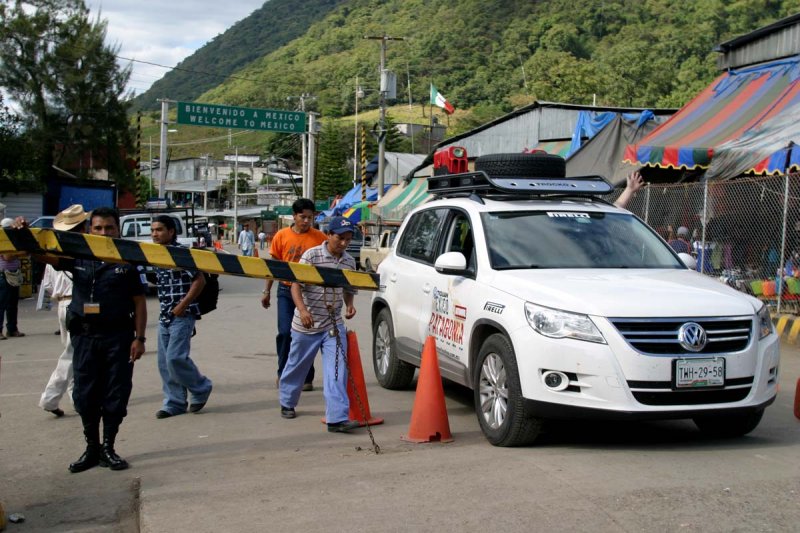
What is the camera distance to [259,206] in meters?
106

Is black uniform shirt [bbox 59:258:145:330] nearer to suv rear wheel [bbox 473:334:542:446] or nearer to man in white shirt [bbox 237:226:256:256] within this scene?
suv rear wheel [bbox 473:334:542:446]

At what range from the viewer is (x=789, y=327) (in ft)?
43.0

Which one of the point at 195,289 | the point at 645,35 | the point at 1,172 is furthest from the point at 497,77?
the point at 195,289

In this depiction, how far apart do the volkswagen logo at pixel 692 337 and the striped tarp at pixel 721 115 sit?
11.4 metres

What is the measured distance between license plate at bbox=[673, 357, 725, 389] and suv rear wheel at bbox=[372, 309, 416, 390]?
3.62 meters

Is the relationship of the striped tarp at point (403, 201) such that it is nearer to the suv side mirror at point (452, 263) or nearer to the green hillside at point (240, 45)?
the suv side mirror at point (452, 263)

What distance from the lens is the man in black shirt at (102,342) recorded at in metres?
6.57

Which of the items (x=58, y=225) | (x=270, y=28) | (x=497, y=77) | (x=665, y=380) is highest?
(x=270, y=28)

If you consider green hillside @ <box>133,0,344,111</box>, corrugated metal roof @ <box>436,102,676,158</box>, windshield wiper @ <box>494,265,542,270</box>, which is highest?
green hillside @ <box>133,0,344,111</box>

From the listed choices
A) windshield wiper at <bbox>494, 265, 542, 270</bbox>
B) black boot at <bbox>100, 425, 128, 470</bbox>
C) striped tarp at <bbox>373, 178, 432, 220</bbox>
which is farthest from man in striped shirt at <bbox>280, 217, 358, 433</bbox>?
striped tarp at <bbox>373, 178, 432, 220</bbox>

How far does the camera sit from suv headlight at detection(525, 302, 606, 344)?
612 cm

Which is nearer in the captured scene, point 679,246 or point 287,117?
point 679,246

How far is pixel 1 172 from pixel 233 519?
91.2 ft

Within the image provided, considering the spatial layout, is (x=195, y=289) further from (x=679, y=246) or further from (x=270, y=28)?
(x=270, y=28)
